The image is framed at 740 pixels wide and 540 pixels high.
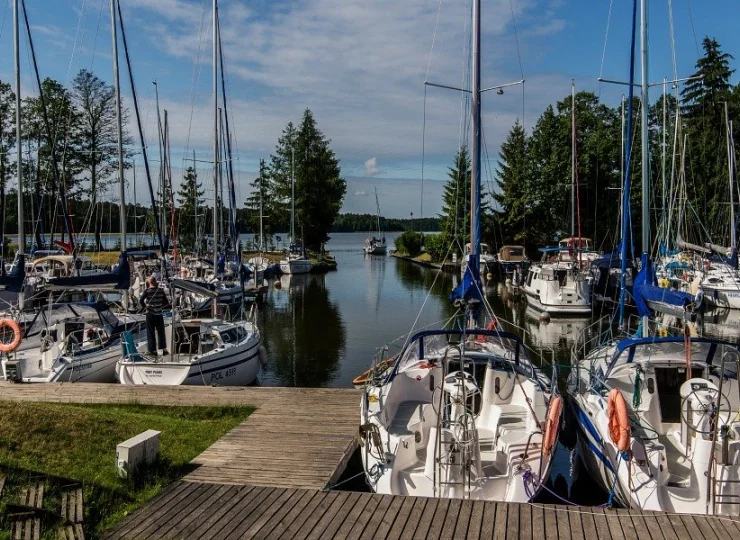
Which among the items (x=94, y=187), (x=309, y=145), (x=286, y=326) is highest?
(x=309, y=145)

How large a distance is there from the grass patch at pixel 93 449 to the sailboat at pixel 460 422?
2.85m

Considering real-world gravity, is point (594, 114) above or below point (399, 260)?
above

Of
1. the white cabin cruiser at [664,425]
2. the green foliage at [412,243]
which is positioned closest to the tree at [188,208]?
the green foliage at [412,243]

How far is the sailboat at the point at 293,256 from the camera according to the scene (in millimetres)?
59156

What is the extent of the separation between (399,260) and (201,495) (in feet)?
247

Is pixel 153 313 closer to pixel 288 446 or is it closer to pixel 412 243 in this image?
pixel 288 446

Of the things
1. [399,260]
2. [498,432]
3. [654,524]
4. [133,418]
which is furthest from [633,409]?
[399,260]

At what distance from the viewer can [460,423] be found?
9.09 metres

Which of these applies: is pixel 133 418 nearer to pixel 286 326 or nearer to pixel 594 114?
pixel 286 326

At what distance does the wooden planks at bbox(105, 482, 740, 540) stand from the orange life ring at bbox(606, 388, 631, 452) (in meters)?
1.00

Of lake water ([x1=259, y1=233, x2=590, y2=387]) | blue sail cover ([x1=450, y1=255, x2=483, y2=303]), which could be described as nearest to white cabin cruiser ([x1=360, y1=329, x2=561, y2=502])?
blue sail cover ([x1=450, y1=255, x2=483, y2=303])

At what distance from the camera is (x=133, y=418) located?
1118 cm

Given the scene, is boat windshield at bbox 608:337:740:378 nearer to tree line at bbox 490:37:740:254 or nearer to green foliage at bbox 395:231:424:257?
tree line at bbox 490:37:740:254

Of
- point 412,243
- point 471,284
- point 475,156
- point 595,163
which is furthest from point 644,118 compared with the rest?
point 412,243
